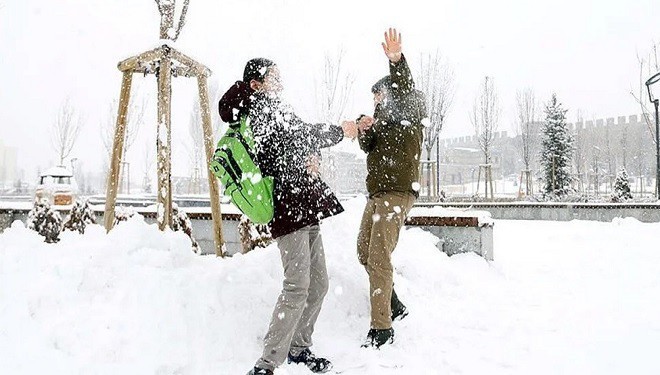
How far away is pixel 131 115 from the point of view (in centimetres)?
2288

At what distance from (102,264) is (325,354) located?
162 centimetres

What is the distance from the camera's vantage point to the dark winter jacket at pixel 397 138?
3.26 meters

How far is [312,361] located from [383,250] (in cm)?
89

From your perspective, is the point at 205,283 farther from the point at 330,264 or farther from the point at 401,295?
the point at 401,295

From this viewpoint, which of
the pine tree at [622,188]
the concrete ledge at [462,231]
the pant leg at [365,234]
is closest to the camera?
the pant leg at [365,234]

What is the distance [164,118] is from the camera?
463 centimetres

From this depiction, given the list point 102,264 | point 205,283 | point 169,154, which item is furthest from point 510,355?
point 169,154

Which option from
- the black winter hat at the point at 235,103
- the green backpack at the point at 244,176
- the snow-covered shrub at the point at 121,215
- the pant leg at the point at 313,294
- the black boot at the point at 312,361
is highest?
the black winter hat at the point at 235,103

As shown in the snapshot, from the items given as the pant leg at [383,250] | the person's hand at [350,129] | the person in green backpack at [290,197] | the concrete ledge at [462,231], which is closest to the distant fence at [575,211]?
the concrete ledge at [462,231]

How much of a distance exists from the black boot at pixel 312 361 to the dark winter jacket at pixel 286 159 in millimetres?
747

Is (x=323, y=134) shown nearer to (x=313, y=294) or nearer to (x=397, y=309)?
(x=313, y=294)

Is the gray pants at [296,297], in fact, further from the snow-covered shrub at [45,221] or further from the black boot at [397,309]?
the snow-covered shrub at [45,221]

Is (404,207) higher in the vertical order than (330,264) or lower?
higher

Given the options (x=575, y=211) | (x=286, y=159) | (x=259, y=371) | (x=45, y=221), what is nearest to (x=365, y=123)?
(x=286, y=159)
